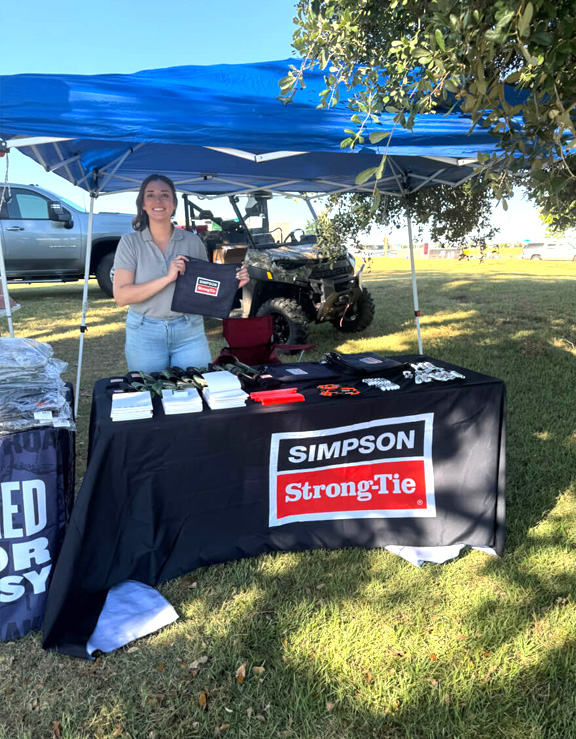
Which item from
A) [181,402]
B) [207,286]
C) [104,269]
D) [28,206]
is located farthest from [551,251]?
[181,402]

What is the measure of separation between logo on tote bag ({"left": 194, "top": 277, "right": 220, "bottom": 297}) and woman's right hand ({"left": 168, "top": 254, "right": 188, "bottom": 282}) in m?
0.11

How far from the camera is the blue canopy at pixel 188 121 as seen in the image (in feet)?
8.53

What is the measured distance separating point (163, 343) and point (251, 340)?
158 centimetres

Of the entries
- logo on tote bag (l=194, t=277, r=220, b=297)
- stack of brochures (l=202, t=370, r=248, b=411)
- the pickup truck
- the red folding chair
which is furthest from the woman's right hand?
the pickup truck

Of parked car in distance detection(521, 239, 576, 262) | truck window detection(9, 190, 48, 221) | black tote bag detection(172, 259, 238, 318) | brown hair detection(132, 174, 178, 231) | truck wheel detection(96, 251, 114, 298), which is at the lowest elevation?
black tote bag detection(172, 259, 238, 318)

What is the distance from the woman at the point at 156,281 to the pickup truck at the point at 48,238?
7.23 metres

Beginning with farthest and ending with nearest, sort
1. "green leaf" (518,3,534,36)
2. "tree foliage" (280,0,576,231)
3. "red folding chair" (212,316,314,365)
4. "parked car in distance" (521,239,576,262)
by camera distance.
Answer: "parked car in distance" (521,239,576,262)
"red folding chair" (212,316,314,365)
"tree foliage" (280,0,576,231)
"green leaf" (518,3,534,36)

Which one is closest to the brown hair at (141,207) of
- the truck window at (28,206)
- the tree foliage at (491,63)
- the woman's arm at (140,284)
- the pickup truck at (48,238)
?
the woman's arm at (140,284)

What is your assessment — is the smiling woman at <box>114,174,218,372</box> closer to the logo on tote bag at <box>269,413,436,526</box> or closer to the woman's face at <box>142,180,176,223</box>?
the woman's face at <box>142,180,176,223</box>

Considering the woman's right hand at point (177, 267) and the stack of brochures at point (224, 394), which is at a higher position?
the woman's right hand at point (177, 267)

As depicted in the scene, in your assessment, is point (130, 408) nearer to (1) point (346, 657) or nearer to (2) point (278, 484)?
(2) point (278, 484)

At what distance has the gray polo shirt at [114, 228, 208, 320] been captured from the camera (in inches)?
102

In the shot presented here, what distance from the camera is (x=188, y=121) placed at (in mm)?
2822

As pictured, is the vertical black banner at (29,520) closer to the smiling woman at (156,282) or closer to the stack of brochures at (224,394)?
the stack of brochures at (224,394)
